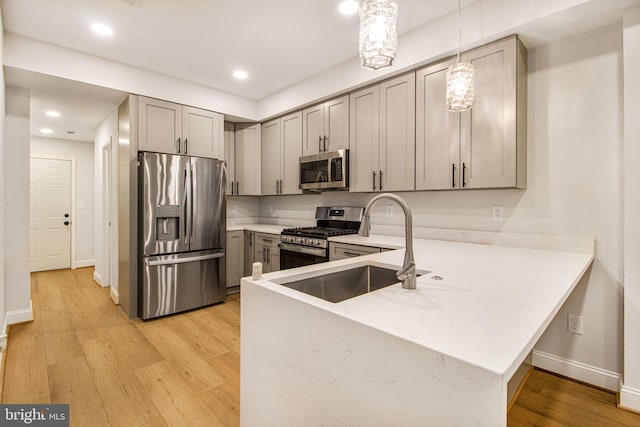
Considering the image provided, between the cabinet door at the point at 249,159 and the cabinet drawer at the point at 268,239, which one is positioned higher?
the cabinet door at the point at 249,159

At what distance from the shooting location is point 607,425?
1.76 m

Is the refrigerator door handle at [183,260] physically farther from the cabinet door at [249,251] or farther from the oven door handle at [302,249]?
→ the oven door handle at [302,249]

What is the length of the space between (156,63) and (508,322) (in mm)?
3801

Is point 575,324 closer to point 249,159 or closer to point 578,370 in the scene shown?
point 578,370

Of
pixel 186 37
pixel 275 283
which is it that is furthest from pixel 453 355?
pixel 186 37

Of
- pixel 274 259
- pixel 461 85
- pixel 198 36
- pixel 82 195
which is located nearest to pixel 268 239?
pixel 274 259

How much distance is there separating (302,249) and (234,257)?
54.8 inches

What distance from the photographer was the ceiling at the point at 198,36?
2.34m

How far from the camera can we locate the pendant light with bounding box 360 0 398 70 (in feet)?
4.43

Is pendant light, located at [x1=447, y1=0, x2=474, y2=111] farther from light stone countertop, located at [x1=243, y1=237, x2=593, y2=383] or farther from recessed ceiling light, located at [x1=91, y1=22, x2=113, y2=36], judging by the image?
recessed ceiling light, located at [x1=91, y1=22, x2=113, y2=36]

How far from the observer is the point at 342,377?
0.95 metres

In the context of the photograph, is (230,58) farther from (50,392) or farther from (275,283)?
(50,392)

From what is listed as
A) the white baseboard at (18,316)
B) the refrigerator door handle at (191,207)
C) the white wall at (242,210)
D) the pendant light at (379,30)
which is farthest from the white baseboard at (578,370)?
the white baseboard at (18,316)

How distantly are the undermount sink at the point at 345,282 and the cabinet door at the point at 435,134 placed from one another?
1218 mm
